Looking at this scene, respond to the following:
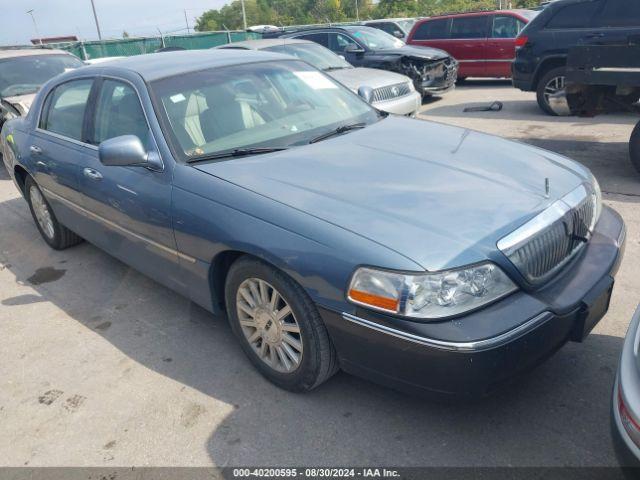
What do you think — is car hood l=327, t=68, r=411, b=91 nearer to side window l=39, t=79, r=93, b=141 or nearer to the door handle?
side window l=39, t=79, r=93, b=141

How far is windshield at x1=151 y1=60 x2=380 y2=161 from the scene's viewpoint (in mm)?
3266

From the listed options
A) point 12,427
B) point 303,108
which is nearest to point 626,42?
point 303,108

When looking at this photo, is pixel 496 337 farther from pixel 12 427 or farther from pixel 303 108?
pixel 12 427

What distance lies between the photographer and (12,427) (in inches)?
114

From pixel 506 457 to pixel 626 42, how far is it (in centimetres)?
489

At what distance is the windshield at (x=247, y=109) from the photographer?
327 cm

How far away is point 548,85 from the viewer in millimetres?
9102

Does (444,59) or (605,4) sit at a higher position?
(605,4)

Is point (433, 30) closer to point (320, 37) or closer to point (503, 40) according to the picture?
point (503, 40)

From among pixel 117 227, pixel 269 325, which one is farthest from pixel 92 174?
pixel 269 325

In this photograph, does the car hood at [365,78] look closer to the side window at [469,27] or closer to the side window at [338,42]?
the side window at [338,42]

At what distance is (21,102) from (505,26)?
9.76 metres

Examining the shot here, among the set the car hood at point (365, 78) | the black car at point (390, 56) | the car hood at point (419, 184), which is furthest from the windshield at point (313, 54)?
the car hood at point (419, 184)

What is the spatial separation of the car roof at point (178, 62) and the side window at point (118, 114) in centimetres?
14
